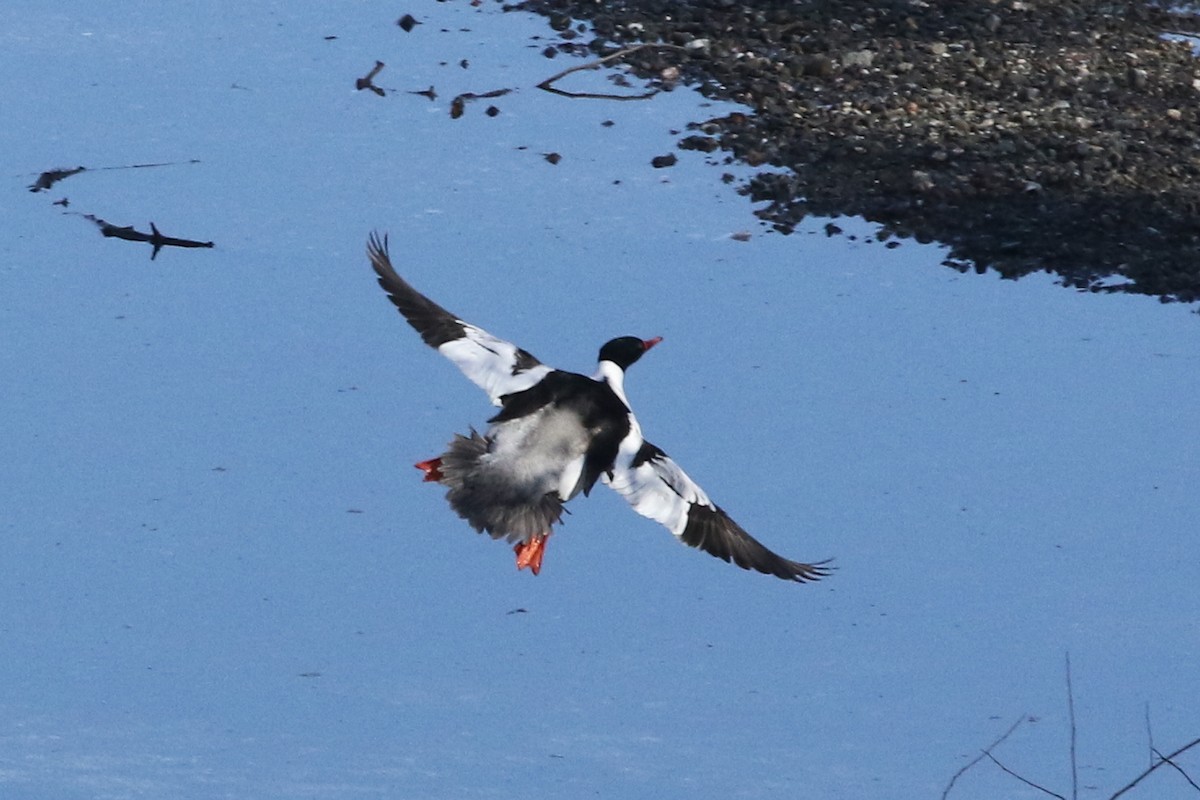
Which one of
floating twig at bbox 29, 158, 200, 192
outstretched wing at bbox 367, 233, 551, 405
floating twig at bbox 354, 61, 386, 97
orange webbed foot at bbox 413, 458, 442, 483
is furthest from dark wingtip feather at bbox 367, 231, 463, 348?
floating twig at bbox 354, 61, 386, 97

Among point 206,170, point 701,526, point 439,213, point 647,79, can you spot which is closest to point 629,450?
point 701,526

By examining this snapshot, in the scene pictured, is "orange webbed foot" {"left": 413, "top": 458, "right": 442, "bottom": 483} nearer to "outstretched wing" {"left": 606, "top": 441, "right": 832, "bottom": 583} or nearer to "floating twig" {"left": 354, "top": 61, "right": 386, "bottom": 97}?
"outstretched wing" {"left": 606, "top": 441, "right": 832, "bottom": 583}

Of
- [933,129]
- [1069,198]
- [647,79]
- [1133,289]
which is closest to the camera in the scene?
[1133,289]

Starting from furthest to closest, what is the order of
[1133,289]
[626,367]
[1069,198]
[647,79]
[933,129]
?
1. [647,79]
2. [933,129]
3. [1069,198]
4. [1133,289]
5. [626,367]

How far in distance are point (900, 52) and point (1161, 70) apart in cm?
106

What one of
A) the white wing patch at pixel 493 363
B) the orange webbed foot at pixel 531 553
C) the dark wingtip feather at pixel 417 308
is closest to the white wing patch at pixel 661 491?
the orange webbed foot at pixel 531 553

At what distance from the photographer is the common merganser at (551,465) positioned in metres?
4.24

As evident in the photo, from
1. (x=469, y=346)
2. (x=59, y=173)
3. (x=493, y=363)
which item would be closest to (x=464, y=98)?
(x=59, y=173)

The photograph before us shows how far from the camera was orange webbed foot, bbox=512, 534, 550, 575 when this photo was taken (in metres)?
4.27

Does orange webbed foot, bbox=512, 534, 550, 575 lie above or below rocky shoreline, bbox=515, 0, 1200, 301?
above

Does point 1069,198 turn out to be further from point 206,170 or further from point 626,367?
point 206,170

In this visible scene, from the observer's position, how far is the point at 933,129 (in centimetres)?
659

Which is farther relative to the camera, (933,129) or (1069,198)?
(933,129)

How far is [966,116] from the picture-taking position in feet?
22.0
